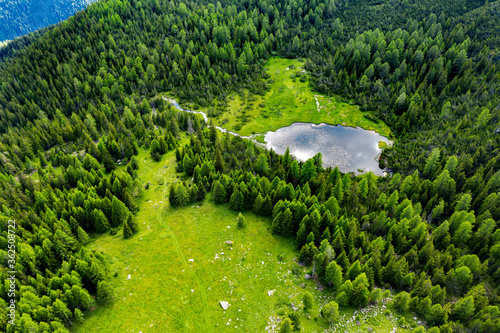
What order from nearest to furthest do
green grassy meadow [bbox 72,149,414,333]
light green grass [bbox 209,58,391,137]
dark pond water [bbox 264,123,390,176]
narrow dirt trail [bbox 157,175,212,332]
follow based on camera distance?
1. green grassy meadow [bbox 72,149,414,333]
2. narrow dirt trail [bbox 157,175,212,332]
3. dark pond water [bbox 264,123,390,176]
4. light green grass [bbox 209,58,391,137]

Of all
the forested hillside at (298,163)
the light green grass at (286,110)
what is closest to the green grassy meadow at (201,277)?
the forested hillside at (298,163)

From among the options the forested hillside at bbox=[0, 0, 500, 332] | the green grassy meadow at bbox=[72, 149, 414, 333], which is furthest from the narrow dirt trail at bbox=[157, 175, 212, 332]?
the forested hillside at bbox=[0, 0, 500, 332]

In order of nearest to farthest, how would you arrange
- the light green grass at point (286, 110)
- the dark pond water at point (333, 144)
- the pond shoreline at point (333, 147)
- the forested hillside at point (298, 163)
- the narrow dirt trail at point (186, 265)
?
the narrow dirt trail at point (186, 265)
the forested hillside at point (298, 163)
the pond shoreline at point (333, 147)
the dark pond water at point (333, 144)
the light green grass at point (286, 110)

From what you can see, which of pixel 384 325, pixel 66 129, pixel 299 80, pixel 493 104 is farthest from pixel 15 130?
pixel 493 104

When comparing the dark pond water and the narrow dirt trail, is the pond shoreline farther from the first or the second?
the narrow dirt trail

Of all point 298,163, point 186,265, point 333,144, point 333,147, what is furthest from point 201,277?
point 333,144

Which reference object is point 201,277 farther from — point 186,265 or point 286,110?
point 286,110

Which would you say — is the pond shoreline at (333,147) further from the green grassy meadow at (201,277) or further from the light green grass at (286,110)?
the green grassy meadow at (201,277)
